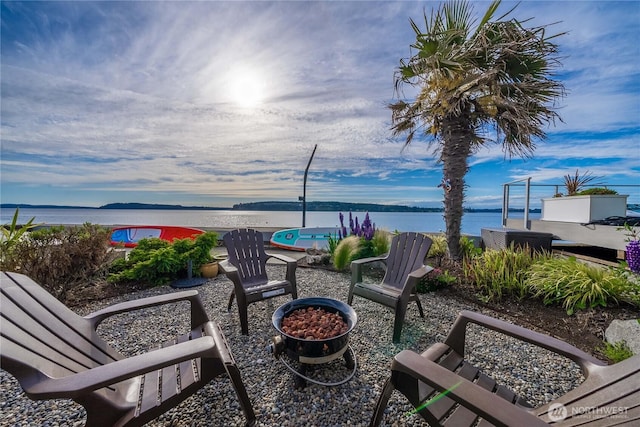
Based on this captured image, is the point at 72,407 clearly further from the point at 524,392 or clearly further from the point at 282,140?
the point at 282,140

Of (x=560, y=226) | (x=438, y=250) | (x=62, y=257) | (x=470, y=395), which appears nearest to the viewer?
(x=470, y=395)

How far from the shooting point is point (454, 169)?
14.2ft

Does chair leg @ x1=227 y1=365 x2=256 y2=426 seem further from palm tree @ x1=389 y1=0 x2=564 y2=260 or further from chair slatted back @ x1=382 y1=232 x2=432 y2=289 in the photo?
palm tree @ x1=389 y1=0 x2=564 y2=260

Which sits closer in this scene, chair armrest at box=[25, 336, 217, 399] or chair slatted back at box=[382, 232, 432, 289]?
chair armrest at box=[25, 336, 217, 399]

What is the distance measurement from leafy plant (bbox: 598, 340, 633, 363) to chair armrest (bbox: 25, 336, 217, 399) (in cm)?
286

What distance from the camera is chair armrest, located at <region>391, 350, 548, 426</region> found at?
867 millimetres

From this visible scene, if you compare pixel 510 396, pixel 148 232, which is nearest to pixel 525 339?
pixel 510 396

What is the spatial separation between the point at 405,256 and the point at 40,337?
2.83 meters

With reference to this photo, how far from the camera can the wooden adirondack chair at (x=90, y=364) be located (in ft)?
3.25

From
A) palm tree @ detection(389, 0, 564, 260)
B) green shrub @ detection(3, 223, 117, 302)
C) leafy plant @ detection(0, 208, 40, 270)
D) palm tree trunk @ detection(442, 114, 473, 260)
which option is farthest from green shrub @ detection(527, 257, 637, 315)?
leafy plant @ detection(0, 208, 40, 270)

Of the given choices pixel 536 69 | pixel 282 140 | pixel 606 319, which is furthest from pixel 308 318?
pixel 282 140

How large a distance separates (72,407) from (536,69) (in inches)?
244

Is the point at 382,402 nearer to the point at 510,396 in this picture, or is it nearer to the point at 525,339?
the point at 510,396

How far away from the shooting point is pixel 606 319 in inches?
98.9
